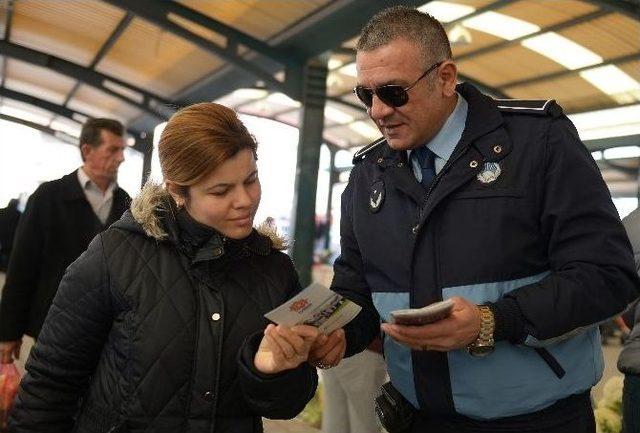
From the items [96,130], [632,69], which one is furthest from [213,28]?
[632,69]

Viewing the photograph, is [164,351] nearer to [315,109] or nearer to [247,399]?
[247,399]

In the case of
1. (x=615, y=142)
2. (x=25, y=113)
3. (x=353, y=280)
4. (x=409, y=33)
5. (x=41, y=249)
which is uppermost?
(x=25, y=113)

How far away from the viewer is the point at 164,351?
74.0 inches

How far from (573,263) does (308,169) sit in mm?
6853

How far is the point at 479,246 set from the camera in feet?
6.05

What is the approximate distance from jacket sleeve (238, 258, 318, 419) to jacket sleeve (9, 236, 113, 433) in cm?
43

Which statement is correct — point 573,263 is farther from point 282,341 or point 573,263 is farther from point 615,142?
point 615,142

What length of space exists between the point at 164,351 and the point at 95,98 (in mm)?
20539

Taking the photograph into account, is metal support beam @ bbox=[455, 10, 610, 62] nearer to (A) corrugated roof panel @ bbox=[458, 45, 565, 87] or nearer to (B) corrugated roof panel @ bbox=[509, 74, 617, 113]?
(A) corrugated roof panel @ bbox=[458, 45, 565, 87]

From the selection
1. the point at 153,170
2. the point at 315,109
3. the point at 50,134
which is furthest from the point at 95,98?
the point at 153,170

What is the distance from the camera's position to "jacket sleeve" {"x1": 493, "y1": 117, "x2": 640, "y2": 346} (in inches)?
67.4

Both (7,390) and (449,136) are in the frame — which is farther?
(7,390)

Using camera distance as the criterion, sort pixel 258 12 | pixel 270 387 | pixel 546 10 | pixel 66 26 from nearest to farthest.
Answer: pixel 270 387
pixel 258 12
pixel 546 10
pixel 66 26

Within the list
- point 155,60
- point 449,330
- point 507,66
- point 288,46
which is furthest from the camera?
point 155,60
